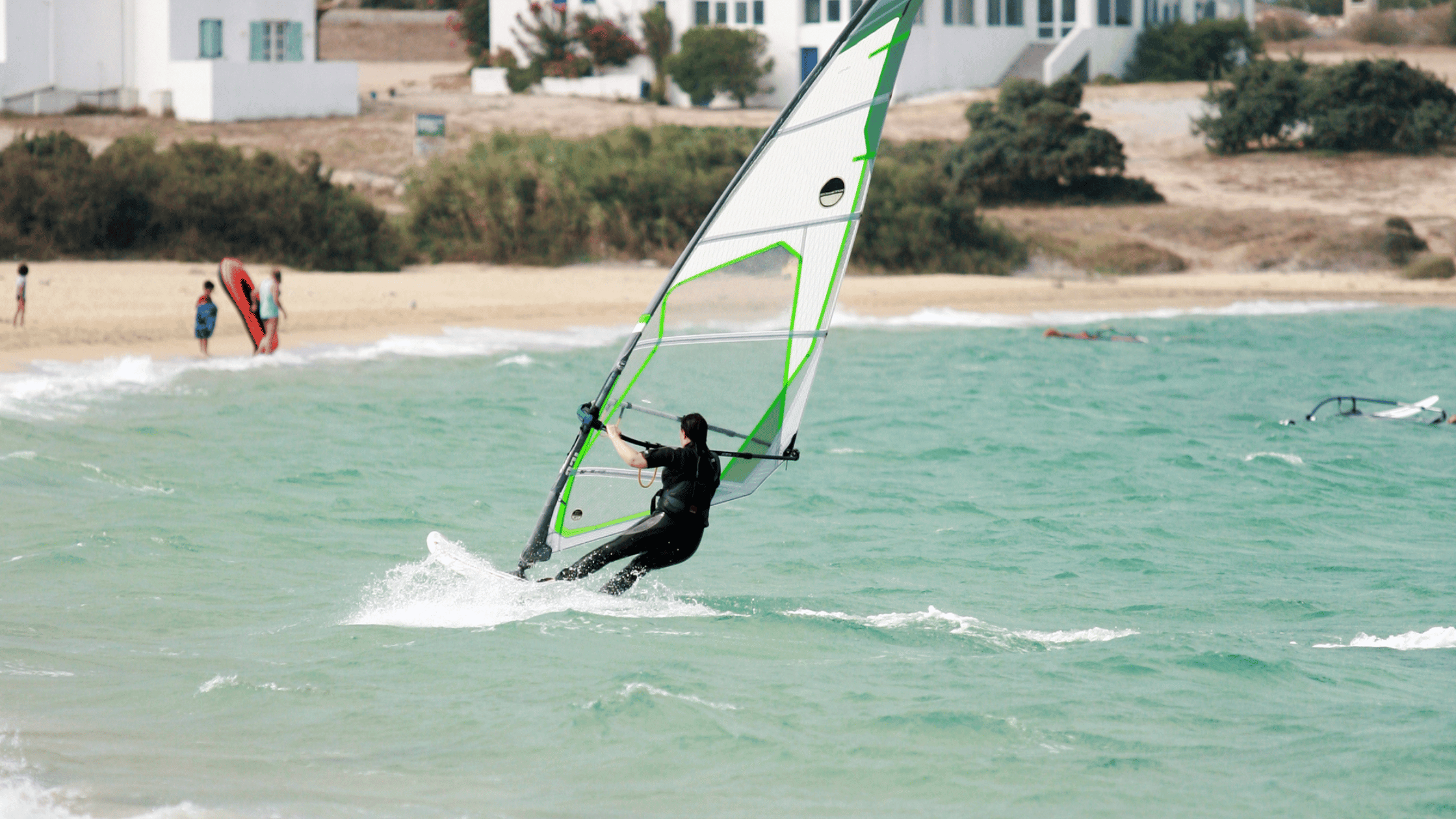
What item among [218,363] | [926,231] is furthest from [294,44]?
[218,363]

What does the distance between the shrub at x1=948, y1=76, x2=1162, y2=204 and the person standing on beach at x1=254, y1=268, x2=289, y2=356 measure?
68.1ft

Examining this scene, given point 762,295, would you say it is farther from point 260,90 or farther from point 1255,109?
point 1255,109

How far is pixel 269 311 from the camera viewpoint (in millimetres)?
17844

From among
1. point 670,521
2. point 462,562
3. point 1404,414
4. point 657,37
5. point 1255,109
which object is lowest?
point 462,562

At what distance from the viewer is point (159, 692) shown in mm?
6730

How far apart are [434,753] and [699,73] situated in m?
41.2

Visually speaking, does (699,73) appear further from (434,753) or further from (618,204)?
(434,753)

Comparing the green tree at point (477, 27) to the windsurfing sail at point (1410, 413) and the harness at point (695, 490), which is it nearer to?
the windsurfing sail at point (1410, 413)

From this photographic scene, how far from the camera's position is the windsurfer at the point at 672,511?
22.8ft

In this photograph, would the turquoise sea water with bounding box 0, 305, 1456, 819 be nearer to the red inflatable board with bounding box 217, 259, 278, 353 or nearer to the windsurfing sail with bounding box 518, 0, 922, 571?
the windsurfing sail with bounding box 518, 0, 922, 571

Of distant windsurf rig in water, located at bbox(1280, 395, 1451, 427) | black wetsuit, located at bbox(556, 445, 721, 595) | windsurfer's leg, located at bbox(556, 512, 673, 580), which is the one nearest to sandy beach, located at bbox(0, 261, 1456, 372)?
distant windsurf rig in water, located at bbox(1280, 395, 1451, 427)

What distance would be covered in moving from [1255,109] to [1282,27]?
2385 cm

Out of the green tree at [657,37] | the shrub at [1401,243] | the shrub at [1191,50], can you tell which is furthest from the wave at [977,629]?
the shrub at [1191,50]

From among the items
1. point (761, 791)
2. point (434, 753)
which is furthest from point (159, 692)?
point (761, 791)
